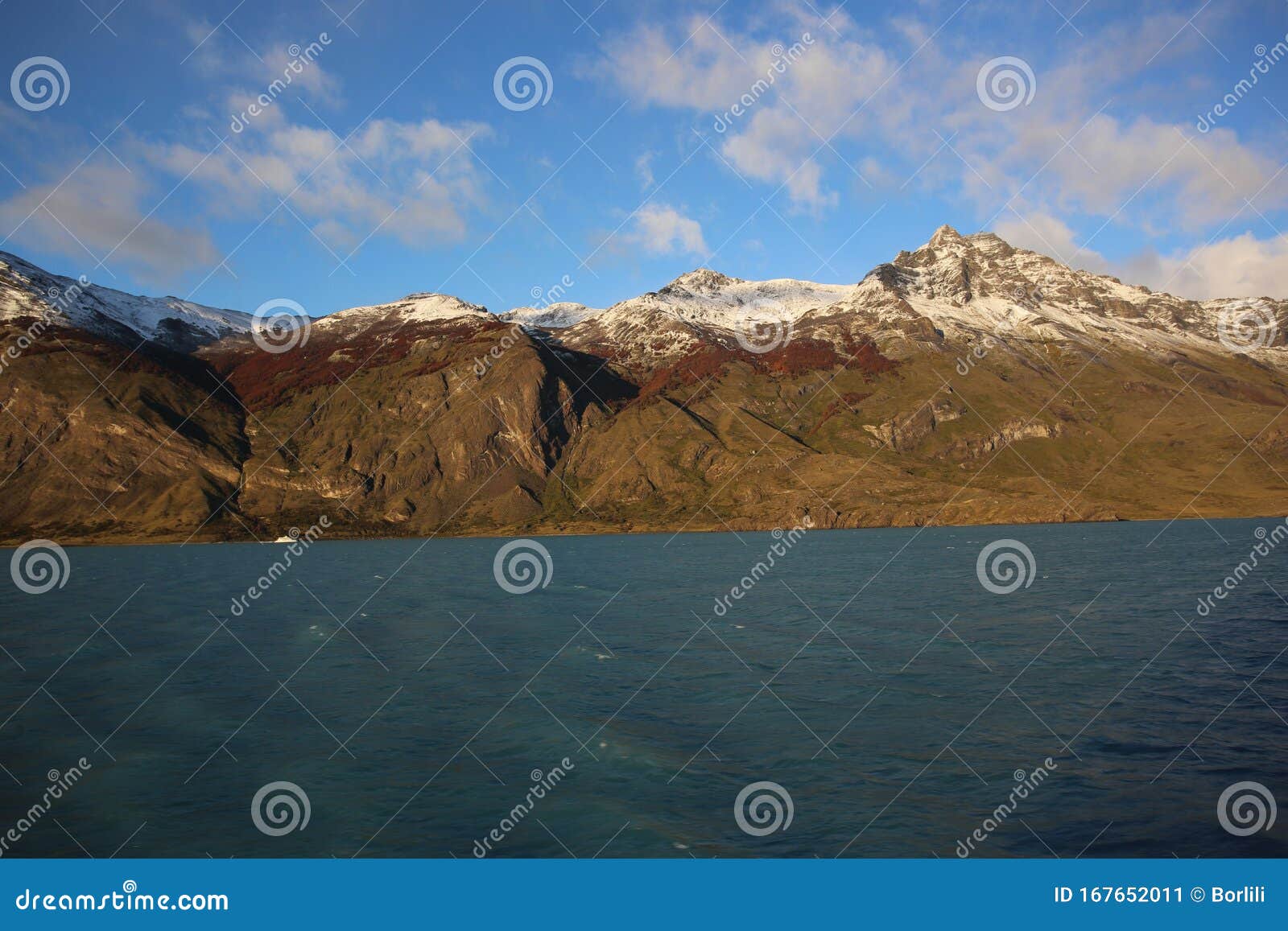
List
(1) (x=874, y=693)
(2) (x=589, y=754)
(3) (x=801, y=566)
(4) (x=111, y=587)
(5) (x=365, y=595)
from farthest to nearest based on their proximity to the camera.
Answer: (3) (x=801, y=566) < (4) (x=111, y=587) < (5) (x=365, y=595) < (1) (x=874, y=693) < (2) (x=589, y=754)

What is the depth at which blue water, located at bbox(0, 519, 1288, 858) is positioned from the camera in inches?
866

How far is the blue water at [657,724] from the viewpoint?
72.1ft

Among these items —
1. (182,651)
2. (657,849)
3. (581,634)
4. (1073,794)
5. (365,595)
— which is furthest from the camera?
(365,595)

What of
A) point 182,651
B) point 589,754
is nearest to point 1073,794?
point 589,754

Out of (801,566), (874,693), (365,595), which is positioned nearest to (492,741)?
(874,693)

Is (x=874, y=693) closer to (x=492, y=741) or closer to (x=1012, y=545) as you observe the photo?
(x=492, y=741)

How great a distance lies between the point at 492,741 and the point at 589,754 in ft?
13.8

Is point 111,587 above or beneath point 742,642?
above

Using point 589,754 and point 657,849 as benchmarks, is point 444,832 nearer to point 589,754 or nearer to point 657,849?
point 657,849

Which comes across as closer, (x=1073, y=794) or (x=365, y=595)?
(x=1073, y=794)

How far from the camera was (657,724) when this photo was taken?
107ft

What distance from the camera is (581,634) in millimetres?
57375

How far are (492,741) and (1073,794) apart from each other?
793 inches

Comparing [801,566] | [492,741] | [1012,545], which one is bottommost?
[492,741]
